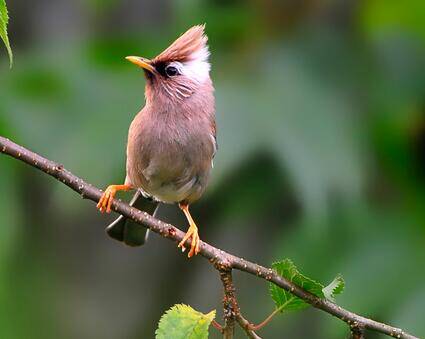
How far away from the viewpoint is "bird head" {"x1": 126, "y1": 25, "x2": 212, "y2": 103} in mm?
4844

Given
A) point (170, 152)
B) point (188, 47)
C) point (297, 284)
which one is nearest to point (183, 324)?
point (297, 284)

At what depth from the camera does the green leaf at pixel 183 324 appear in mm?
3115

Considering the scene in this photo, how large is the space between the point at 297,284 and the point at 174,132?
5.21 feet

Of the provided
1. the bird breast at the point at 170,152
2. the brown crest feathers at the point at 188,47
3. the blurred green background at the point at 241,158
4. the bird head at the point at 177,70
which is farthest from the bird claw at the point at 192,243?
the blurred green background at the point at 241,158

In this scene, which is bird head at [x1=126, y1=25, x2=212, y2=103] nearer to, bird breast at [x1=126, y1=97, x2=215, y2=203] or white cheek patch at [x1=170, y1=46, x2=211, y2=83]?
white cheek patch at [x1=170, y1=46, x2=211, y2=83]

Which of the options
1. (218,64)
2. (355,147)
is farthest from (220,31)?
(355,147)

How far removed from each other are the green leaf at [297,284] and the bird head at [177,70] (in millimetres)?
1769

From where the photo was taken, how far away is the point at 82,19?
24.5 ft

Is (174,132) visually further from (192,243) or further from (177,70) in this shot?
(192,243)

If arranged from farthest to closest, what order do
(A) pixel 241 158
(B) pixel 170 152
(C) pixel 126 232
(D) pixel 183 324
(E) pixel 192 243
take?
1. (A) pixel 241 158
2. (C) pixel 126 232
3. (B) pixel 170 152
4. (E) pixel 192 243
5. (D) pixel 183 324

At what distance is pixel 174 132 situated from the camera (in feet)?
15.7

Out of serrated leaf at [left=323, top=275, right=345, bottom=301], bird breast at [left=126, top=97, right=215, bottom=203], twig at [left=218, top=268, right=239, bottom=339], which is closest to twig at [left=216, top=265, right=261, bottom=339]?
twig at [left=218, top=268, right=239, bottom=339]

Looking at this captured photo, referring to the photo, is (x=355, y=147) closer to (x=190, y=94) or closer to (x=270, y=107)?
(x=270, y=107)

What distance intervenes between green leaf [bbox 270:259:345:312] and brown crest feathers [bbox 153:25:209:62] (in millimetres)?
1741
